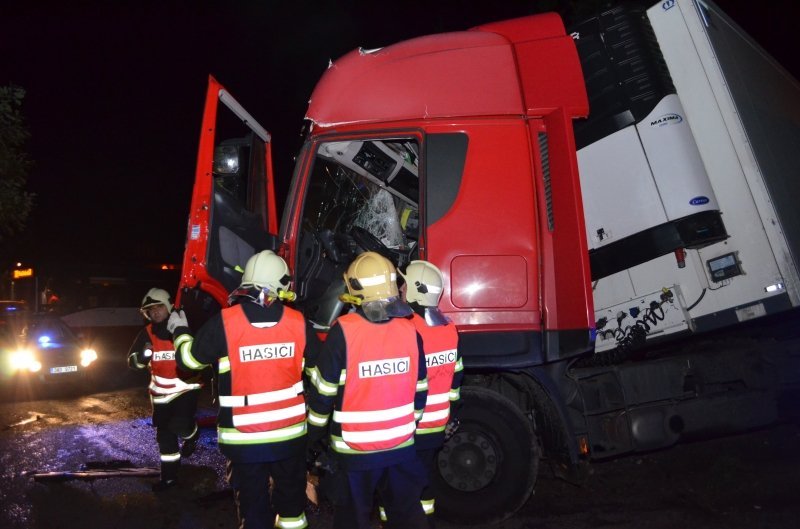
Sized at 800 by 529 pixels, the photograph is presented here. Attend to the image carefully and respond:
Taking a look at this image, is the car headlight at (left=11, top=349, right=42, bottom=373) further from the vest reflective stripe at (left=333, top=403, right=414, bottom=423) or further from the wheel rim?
the vest reflective stripe at (left=333, top=403, right=414, bottom=423)

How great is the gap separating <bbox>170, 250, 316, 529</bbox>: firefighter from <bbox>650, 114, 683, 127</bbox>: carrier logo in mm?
2497

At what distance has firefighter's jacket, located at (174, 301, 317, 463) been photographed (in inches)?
109

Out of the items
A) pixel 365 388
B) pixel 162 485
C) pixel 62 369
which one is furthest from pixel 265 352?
pixel 62 369

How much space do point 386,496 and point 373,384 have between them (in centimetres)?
60

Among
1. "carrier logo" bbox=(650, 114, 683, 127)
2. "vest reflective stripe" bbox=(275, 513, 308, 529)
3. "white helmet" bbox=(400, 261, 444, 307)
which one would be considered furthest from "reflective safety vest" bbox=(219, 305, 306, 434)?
Answer: "carrier logo" bbox=(650, 114, 683, 127)

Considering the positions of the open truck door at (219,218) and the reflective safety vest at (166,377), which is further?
the reflective safety vest at (166,377)

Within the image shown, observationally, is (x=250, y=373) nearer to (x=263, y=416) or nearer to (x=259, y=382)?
(x=259, y=382)

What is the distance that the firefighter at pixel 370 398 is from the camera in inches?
98.0

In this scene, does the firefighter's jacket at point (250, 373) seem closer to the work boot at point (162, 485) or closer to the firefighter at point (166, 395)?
the firefighter at point (166, 395)

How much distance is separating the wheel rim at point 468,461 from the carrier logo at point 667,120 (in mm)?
2274

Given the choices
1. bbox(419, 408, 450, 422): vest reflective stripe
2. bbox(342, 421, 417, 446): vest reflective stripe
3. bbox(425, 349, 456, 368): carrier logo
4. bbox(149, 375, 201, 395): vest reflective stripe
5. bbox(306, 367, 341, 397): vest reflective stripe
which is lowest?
bbox(342, 421, 417, 446): vest reflective stripe

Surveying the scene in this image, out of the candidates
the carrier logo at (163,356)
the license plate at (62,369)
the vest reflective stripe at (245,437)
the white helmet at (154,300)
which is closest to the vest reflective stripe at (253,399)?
the vest reflective stripe at (245,437)

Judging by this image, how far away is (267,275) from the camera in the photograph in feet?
9.58

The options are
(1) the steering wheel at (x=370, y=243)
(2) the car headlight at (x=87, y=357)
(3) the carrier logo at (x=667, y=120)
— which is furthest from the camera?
(2) the car headlight at (x=87, y=357)
